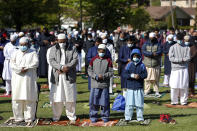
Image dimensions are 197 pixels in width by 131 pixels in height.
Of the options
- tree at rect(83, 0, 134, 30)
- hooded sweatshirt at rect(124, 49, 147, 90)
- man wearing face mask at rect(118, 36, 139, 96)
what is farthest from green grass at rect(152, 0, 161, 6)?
hooded sweatshirt at rect(124, 49, 147, 90)

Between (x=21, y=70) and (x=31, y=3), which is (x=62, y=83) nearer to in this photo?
(x=21, y=70)

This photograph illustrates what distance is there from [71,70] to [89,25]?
34658mm

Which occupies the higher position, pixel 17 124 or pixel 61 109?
pixel 61 109

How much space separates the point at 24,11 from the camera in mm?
48219

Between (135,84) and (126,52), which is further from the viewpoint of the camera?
(126,52)

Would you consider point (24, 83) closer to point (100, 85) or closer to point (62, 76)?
point (62, 76)

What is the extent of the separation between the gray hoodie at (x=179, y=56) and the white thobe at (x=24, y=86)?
4.76 meters

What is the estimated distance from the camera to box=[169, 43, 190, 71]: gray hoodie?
14.2 m

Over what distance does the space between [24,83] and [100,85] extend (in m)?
1.88

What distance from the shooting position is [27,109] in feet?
38.0

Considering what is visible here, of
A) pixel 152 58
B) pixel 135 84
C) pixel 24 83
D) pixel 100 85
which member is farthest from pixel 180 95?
pixel 24 83

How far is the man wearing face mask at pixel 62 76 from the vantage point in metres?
11.6

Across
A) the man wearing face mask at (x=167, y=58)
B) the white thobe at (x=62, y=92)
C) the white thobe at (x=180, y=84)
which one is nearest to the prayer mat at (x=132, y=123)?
the white thobe at (x=62, y=92)

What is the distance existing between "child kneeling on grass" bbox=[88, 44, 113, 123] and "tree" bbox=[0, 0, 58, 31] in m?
36.0
